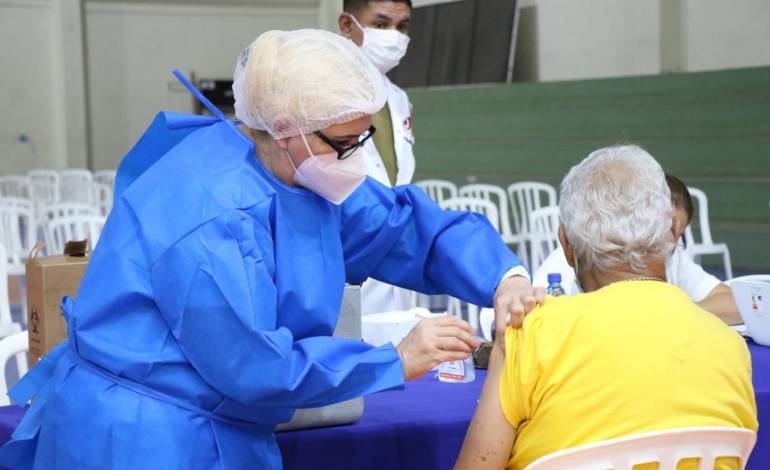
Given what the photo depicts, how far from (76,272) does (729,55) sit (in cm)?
678

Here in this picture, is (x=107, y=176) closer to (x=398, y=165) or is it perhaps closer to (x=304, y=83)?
(x=398, y=165)

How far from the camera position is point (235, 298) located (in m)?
1.50

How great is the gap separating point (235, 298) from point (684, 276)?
202 centimetres

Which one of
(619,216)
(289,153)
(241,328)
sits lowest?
(241,328)

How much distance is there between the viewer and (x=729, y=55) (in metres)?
8.23

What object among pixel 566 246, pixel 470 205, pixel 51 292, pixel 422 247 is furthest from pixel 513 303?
pixel 470 205

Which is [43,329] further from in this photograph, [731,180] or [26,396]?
[731,180]

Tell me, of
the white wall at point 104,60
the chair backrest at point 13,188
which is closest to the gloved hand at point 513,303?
the chair backrest at point 13,188

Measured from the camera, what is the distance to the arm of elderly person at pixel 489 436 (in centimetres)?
172

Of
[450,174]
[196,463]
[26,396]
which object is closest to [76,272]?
[26,396]

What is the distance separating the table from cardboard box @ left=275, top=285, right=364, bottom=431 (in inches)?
0.5

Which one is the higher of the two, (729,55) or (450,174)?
(729,55)

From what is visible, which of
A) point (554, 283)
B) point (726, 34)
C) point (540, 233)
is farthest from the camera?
point (726, 34)

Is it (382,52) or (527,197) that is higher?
(382,52)
